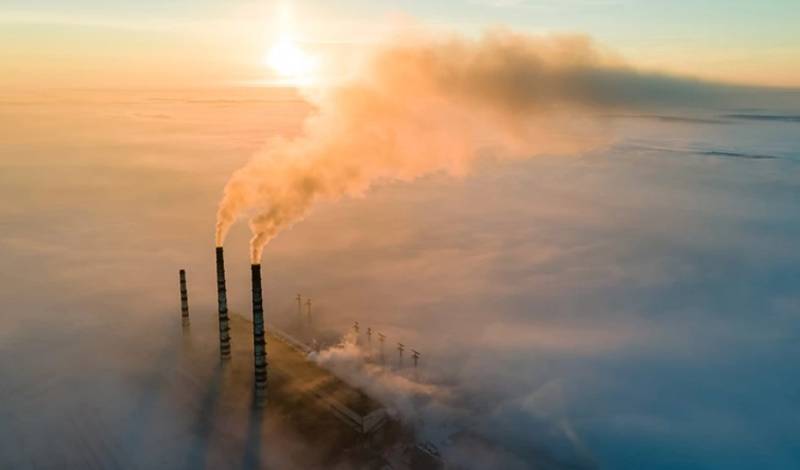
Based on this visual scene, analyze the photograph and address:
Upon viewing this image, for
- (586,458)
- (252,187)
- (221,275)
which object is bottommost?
(586,458)

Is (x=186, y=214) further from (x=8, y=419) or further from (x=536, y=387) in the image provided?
(x=536, y=387)

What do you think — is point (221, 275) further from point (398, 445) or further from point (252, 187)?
point (398, 445)

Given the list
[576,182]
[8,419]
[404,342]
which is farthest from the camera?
[576,182]

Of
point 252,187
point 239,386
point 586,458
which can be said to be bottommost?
point 586,458

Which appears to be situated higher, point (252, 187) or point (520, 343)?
point (252, 187)

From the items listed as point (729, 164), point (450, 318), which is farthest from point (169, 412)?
point (729, 164)

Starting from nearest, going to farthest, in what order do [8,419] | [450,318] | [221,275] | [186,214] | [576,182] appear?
[8,419] → [221,275] → [450,318] → [186,214] → [576,182]

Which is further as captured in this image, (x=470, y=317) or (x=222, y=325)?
(x=470, y=317)

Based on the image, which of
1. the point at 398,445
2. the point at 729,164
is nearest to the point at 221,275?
the point at 398,445

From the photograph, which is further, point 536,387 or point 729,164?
point 729,164
